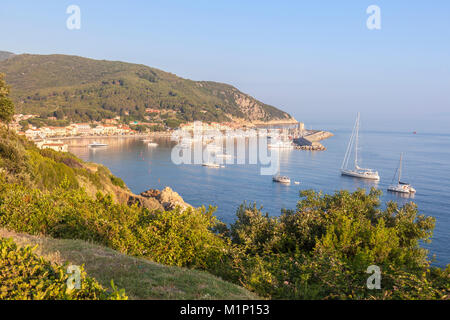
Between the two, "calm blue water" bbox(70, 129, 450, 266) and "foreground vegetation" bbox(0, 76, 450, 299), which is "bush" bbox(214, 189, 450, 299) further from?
"calm blue water" bbox(70, 129, 450, 266)

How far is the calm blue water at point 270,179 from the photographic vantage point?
2937 centimetres

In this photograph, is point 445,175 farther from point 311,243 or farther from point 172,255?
point 172,255

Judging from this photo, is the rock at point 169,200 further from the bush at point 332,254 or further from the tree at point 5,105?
the bush at point 332,254

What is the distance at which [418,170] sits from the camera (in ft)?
154

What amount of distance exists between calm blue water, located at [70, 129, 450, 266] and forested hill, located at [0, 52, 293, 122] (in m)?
54.2

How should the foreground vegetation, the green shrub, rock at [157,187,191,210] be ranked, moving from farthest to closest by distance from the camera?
rock at [157,187,191,210], the foreground vegetation, the green shrub

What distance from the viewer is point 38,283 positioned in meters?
3.34

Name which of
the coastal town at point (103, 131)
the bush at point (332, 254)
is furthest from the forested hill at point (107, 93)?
the bush at point (332, 254)

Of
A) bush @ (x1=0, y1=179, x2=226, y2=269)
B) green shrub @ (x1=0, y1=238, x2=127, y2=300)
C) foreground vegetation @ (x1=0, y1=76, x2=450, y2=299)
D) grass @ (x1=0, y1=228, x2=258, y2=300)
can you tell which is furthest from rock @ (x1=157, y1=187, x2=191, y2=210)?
green shrub @ (x1=0, y1=238, x2=127, y2=300)

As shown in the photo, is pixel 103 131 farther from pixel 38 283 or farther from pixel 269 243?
pixel 38 283

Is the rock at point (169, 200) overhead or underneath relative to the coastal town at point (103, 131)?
underneath

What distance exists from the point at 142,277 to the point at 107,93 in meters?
134

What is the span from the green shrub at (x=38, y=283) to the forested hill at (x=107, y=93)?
104 m

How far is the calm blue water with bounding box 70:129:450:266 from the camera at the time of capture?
2937 centimetres
